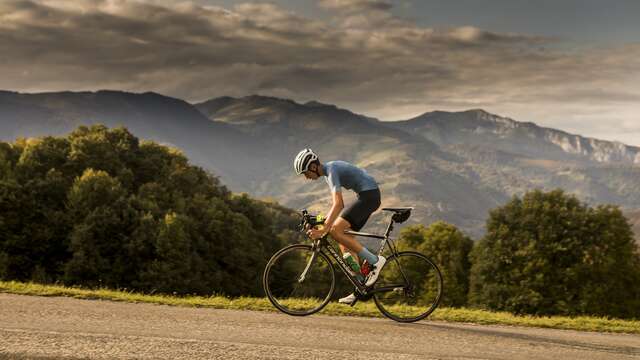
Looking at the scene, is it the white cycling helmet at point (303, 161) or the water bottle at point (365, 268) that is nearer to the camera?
the white cycling helmet at point (303, 161)

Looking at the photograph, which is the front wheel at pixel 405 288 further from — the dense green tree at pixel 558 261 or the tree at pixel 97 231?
the dense green tree at pixel 558 261

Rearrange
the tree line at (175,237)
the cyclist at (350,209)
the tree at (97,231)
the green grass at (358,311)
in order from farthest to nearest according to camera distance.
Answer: the tree line at (175,237), the tree at (97,231), the green grass at (358,311), the cyclist at (350,209)

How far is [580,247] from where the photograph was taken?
1858 inches

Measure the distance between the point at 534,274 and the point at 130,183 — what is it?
32.3 metres

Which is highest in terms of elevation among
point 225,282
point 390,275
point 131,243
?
point 390,275

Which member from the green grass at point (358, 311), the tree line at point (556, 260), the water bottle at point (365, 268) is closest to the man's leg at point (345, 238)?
the water bottle at point (365, 268)

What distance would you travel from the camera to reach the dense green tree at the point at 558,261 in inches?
1801

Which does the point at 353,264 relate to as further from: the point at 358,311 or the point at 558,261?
the point at 558,261

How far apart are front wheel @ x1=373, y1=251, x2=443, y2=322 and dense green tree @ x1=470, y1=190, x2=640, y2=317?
117 feet

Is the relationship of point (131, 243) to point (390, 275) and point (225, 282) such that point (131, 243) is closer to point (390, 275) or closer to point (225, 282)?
point (225, 282)

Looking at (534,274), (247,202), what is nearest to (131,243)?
(247,202)

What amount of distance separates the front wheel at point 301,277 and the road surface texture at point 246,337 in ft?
1.26

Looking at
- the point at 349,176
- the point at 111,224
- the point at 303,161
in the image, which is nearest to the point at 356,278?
the point at 349,176

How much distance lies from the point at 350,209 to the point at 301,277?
1709mm
